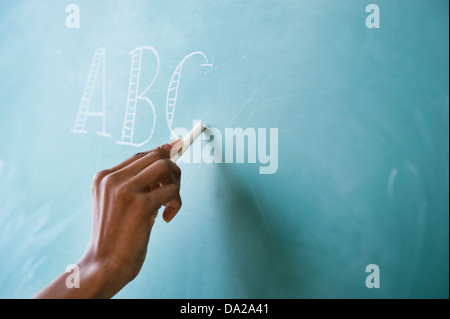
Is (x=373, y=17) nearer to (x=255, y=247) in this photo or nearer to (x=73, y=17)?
(x=255, y=247)

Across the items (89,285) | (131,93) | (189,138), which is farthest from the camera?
(131,93)

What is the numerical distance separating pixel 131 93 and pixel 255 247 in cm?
40

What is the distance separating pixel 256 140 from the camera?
62cm

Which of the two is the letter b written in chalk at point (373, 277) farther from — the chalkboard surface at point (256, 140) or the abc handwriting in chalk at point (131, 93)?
the abc handwriting in chalk at point (131, 93)

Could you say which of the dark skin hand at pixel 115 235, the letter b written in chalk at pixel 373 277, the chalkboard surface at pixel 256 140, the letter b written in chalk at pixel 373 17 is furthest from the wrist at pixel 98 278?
the letter b written in chalk at pixel 373 17

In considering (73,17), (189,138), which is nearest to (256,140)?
(189,138)

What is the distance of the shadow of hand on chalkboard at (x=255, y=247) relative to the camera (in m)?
0.59

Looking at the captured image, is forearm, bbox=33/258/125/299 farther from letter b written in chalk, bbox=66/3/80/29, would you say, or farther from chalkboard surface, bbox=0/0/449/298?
letter b written in chalk, bbox=66/3/80/29
